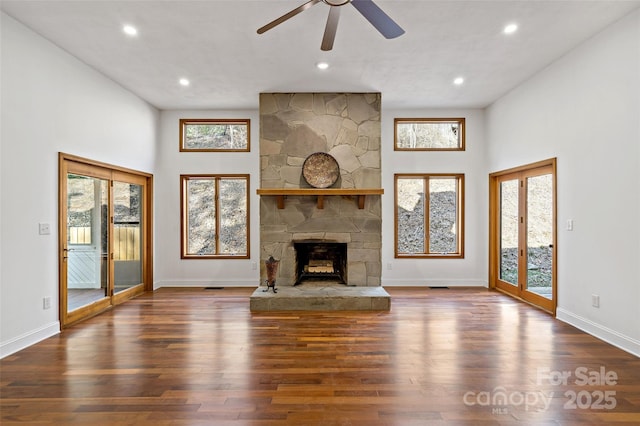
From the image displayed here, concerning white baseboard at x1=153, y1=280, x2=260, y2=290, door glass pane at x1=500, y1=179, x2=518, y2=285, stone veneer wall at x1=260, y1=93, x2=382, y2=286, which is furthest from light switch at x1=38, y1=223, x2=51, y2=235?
door glass pane at x1=500, y1=179, x2=518, y2=285

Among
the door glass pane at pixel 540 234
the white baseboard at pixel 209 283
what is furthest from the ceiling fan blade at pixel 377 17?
the white baseboard at pixel 209 283

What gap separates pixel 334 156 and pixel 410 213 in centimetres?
192

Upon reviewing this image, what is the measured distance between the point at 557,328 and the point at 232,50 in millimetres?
4866

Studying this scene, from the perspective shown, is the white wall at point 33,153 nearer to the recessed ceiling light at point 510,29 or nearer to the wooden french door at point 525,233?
the recessed ceiling light at point 510,29

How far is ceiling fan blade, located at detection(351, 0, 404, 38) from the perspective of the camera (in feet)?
8.43

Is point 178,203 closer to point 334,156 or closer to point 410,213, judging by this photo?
point 334,156

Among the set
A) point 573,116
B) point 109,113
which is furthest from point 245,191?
point 573,116

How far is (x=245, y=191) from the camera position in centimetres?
627

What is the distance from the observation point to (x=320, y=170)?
17.4ft

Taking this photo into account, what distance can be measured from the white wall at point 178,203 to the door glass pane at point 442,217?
10.5 feet

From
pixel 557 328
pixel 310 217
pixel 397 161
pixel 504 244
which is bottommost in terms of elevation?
pixel 557 328

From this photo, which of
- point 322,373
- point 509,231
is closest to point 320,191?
point 322,373

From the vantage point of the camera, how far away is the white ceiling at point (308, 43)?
3.14m

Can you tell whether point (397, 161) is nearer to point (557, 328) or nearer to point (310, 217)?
point (310, 217)
